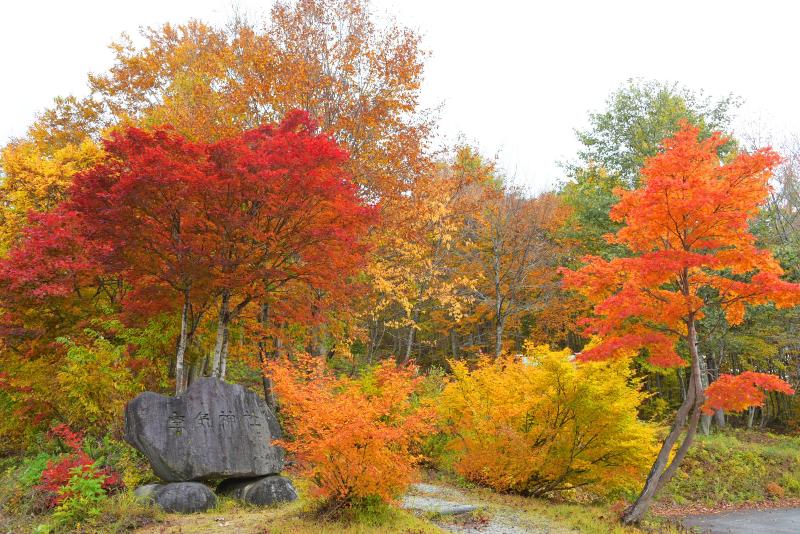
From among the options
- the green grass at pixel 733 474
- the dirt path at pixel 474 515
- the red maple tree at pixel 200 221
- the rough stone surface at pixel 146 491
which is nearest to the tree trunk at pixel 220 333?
the red maple tree at pixel 200 221

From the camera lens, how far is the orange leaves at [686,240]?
7.49 metres

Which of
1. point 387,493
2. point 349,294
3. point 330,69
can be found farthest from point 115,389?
point 330,69

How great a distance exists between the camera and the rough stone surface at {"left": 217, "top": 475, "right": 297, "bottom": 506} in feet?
25.0

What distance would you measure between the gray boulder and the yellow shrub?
468 cm

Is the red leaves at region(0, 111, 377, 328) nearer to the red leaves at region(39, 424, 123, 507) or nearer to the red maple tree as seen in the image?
the red maple tree

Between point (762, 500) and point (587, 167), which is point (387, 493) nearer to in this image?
point (762, 500)

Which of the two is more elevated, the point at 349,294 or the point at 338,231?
the point at 338,231

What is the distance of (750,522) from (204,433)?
1052 centimetres

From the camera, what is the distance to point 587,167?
2191 centimetres

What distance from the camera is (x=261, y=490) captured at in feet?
25.2

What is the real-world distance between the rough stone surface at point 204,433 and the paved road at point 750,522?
25.1ft

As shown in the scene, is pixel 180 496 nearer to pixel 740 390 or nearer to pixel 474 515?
pixel 474 515

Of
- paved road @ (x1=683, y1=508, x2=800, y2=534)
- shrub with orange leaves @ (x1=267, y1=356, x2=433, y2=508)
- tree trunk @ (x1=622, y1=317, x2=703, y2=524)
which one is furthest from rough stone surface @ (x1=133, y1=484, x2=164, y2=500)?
paved road @ (x1=683, y1=508, x2=800, y2=534)

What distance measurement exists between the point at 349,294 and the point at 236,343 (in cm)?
353
